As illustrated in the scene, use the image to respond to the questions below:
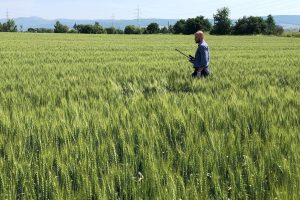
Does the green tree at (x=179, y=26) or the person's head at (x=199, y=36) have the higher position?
the green tree at (x=179, y=26)

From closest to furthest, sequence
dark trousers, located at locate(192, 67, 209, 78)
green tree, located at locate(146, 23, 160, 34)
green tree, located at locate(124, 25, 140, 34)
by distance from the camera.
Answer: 1. dark trousers, located at locate(192, 67, 209, 78)
2. green tree, located at locate(124, 25, 140, 34)
3. green tree, located at locate(146, 23, 160, 34)

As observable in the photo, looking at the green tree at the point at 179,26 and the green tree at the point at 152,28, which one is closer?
the green tree at the point at 152,28

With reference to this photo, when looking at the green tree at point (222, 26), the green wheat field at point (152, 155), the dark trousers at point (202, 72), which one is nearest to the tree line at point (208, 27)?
the green tree at point (222, 26)

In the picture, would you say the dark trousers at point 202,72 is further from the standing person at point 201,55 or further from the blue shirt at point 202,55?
the blue shirt at point 202,55

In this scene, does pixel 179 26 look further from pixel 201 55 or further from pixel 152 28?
pixel 201 55

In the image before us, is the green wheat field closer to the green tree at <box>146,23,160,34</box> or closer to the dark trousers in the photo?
the dark trousers

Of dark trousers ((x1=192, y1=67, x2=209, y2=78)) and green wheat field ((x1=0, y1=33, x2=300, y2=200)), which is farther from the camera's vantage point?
dark trousers ((x1=192, y1=67, x2=209, y2=78))

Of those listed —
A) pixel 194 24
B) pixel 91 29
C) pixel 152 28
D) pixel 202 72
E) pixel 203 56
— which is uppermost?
pixel 194 24

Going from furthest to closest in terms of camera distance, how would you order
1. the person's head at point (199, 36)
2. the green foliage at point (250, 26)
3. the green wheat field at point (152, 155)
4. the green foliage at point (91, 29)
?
the green foliage at point (91, 29), the green foliage at point (250, 26), the person's head at point (199, 36), the green wheat field at point (152, 155)

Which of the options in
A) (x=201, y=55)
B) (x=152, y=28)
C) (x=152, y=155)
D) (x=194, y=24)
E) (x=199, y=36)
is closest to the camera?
(x=152, y=155)

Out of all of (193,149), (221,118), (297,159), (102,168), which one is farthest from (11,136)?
(297,159)

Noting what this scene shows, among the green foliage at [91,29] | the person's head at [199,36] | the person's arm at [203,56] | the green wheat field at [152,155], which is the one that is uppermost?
the green foliage at [91,29]

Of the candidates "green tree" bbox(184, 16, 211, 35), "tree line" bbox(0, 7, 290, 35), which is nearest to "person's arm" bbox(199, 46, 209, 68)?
"tree line" bbox(0, 7, 290, 35)

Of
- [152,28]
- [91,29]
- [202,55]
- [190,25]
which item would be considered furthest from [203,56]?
[190,25]
